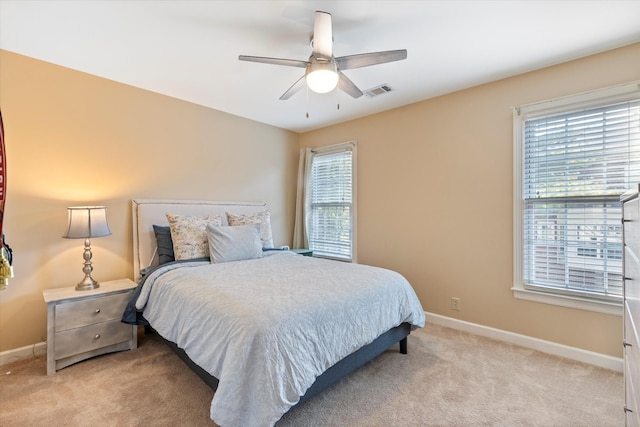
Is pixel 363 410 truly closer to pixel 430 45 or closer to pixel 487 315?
pixel 487 315

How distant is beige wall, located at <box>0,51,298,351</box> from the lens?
2.40 meters

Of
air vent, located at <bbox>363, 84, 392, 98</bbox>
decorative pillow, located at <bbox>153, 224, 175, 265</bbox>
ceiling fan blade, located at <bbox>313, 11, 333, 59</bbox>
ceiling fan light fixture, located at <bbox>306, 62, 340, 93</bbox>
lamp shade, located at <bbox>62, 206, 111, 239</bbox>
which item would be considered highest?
air vent, located at <bbox>363, 84, 392, 98</bbox>

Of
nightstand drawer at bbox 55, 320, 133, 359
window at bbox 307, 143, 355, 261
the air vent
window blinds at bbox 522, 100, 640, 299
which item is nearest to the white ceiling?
the air vent

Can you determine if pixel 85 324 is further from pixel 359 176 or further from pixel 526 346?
pixel 526 346

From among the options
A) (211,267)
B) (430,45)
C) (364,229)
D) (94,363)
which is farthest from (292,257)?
(430,45)

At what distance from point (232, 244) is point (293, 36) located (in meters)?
1.88

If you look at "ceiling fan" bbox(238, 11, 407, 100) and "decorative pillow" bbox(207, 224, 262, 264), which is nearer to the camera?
"ceiling fan" bbox(238, 11, 407, 100)

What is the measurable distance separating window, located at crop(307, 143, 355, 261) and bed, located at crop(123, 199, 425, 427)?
132 centimetres

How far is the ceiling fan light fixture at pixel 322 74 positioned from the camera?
1.86m

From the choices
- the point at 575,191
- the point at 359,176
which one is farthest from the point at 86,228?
the point at 575,191

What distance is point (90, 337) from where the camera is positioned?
7.70ft

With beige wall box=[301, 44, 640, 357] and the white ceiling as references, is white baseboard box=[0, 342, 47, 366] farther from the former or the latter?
beige wall box=[301, 44, 640, 357]

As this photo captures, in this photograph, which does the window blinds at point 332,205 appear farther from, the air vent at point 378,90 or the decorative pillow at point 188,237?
the decorative pillow at point 188,237

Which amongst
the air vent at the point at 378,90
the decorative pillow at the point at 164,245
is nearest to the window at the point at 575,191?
the air vent at the point at 378,90
